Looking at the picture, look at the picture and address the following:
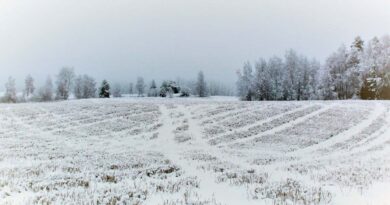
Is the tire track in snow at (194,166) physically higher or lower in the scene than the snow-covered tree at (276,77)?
lower

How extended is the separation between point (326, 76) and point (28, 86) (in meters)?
10.1

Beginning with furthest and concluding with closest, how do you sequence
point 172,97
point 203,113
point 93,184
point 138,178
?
point 203,113 → point 172,97 → point 138,178 → point 93,184

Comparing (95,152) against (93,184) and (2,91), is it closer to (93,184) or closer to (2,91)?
(93,184)

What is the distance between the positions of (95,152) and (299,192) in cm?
624

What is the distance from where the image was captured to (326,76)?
13.4 meters

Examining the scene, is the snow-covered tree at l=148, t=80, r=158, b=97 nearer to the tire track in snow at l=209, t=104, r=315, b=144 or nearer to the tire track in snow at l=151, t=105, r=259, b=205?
the tire track in snow at l=151, t=105, r=259, b=205

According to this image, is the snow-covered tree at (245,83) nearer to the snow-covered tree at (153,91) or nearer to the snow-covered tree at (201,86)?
the snow-covered tree at (201,86)

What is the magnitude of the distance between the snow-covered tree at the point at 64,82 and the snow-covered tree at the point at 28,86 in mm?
832

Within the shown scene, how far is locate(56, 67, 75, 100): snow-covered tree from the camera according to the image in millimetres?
12312

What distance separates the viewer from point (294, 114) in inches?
637

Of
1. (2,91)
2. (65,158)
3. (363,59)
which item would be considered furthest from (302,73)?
(2,91)

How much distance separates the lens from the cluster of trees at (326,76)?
40.2 ft

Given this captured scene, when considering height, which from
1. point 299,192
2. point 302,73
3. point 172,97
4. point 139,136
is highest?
point 302,73

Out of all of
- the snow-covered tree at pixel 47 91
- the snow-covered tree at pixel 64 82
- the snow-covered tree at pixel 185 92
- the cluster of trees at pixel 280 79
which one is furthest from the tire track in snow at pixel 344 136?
the snow-covered tree at pixel 47 91
